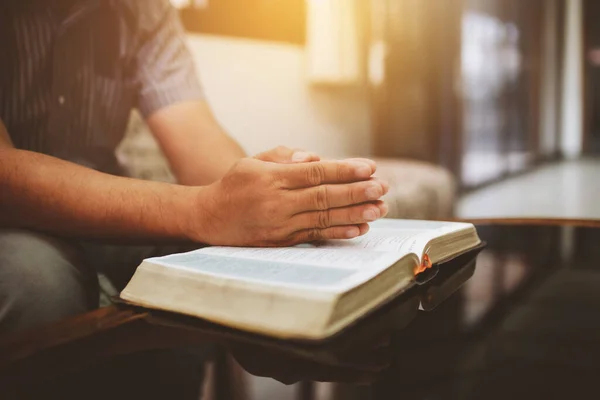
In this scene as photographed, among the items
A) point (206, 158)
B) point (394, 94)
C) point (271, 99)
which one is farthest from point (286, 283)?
point (394, 94)

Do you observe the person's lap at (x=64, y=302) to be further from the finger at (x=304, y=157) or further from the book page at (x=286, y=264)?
the finger at (x=304, y=157)

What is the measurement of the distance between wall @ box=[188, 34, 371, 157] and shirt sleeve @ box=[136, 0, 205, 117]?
0.84 metres

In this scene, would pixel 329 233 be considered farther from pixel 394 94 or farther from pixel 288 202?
pixel 394 94

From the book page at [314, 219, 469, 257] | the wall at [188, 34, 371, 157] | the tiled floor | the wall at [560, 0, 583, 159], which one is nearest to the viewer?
the book page at [314, 219, 469, 257]


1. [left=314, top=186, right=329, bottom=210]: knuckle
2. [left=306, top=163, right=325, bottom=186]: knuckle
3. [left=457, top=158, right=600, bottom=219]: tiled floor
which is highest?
[left=306, top=163, right=325, bottom=186]: knuckle

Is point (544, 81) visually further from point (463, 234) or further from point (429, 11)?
point (463, 234)

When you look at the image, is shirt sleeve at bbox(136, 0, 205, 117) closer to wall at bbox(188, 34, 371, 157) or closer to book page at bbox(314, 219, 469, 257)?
book page at bbox(314, 219, 469, 257)

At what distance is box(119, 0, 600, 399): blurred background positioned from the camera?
178 cm

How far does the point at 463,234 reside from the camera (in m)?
0.54

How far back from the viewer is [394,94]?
118 inches

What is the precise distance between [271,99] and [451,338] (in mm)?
1776

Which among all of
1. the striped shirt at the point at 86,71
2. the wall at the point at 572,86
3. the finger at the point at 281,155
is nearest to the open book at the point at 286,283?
the finger at the point at 281,155

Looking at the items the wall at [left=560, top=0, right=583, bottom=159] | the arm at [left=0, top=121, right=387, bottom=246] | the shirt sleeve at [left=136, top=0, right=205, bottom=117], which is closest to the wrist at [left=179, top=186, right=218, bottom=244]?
the arm at [left=0, top=121, right=387, bottom=246]

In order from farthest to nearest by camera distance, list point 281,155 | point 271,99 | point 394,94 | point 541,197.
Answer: point 541,197 → point 394,94 → point 271,99 → point 281,155
